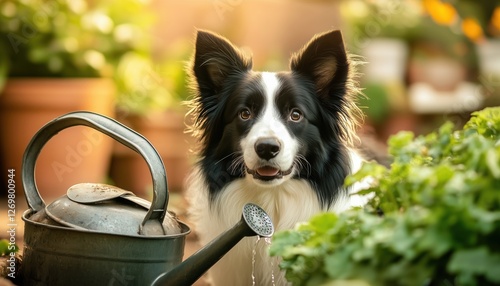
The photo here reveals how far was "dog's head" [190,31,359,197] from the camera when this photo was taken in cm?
321

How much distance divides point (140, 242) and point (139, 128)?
14.1ft

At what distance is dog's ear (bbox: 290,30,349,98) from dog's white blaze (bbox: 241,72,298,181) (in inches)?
7.3

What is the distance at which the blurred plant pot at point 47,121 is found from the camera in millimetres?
5906

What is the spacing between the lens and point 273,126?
10.4 feet

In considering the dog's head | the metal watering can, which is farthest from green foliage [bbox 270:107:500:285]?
the dog's head

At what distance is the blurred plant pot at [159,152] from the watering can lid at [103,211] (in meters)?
3.96

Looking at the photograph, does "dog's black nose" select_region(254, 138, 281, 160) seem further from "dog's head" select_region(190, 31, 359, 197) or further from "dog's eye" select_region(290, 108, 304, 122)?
"dog's eye" select_region(290, 108, 304, 122)

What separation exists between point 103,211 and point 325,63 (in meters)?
1.37

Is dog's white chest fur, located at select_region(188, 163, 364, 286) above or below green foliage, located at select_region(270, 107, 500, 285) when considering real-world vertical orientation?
below

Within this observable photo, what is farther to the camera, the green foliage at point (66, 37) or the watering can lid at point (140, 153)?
the green foliage at point (66, 37)

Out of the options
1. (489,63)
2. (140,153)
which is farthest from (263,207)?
(489,63)
